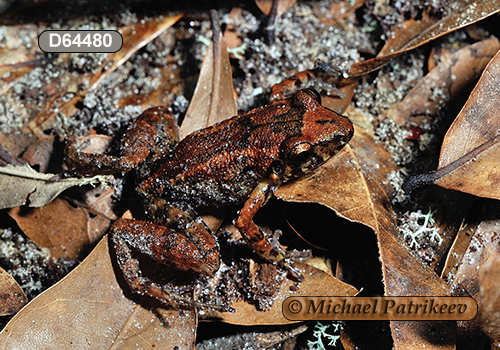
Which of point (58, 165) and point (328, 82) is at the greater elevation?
point (328, 82)

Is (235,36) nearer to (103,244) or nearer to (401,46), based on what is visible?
(401,46)

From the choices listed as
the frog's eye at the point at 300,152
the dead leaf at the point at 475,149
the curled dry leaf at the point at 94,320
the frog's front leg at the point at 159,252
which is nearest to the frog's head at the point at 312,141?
the frog's eye at the point at 300,152

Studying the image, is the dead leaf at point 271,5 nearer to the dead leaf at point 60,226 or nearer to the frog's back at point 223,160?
the frog's back at point 223,160

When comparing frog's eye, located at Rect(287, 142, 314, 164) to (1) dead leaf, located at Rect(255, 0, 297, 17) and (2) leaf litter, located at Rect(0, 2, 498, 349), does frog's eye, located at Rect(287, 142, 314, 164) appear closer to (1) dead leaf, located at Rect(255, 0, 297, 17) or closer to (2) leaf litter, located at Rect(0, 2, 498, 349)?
(2) leaf litter, located at Rect(0, 2, 498, 349)

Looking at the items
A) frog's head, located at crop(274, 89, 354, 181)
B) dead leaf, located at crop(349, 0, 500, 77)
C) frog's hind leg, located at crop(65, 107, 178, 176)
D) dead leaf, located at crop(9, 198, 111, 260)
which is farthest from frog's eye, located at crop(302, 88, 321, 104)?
dead leaf, located at crop(9, 198, 111, 260)

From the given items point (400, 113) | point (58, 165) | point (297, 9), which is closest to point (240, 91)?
point (297, 9)

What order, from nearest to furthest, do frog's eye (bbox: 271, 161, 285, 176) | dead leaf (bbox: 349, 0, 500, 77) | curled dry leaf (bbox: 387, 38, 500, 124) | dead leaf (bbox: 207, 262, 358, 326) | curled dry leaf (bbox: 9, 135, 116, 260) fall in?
dead leaf (bbox: 207, 262, 358, 326) → frog's eye (bbox: 271, 161, 285, 176) → curled dry leaf (bbox: 9, 135, 116, 260) → dead leaf (bbox: 349, 0, 500, 77) → curled dry leaf (bbox: 387, 38, 500, 124)

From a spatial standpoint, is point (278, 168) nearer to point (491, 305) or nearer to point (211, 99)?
point (211, 99)

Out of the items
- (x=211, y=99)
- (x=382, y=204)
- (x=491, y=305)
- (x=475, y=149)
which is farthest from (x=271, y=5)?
(x=491, y=305)
